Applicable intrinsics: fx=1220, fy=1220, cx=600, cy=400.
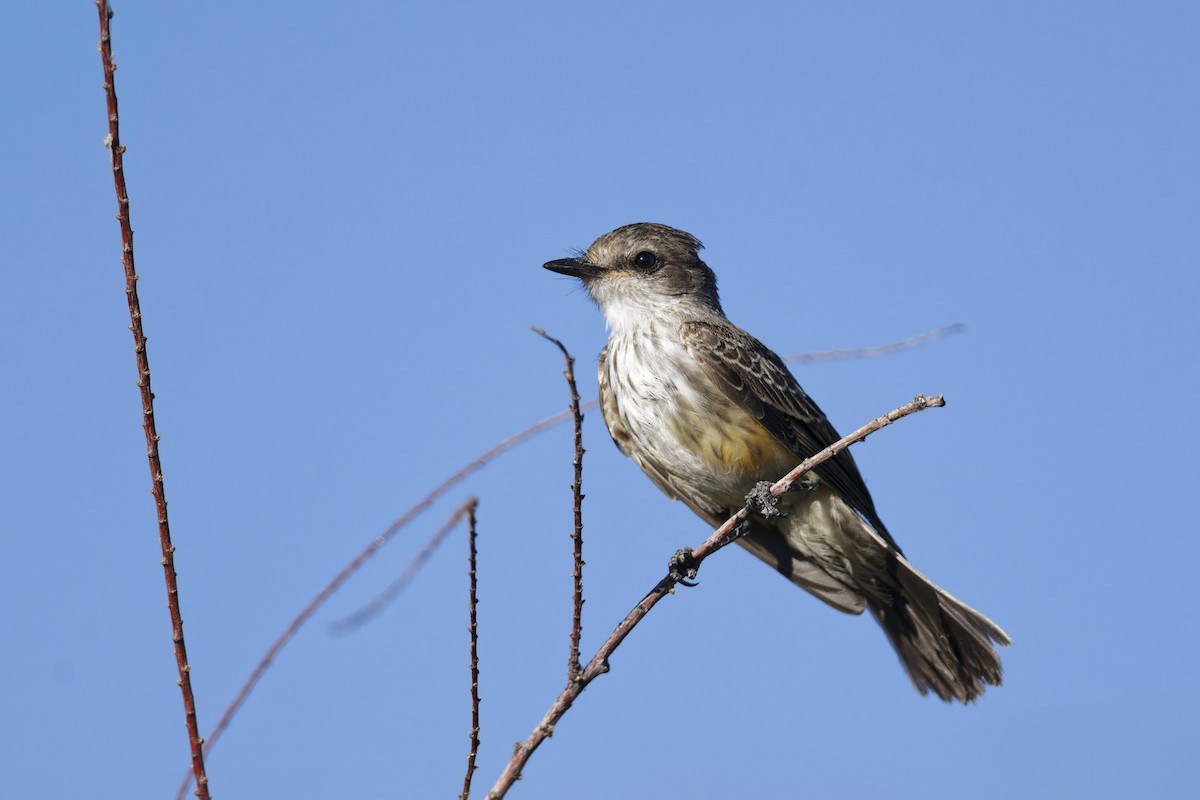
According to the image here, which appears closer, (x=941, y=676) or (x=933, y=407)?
(x=933, y=407)

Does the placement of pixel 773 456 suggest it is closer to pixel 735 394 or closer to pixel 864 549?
pixel 735 394

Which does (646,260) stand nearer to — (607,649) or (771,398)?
(771,398)

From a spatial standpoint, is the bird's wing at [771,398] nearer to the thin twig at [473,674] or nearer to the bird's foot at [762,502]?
the bird's foot at [762,502]

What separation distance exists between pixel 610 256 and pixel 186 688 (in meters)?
5.88

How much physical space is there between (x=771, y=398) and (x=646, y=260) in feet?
5.04

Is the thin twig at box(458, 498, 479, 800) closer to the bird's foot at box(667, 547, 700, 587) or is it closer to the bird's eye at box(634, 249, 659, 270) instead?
the bird's foot at box(667, 547, 700, 587)

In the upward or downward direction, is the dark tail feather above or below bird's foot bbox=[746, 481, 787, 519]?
below

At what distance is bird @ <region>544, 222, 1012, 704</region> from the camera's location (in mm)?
7219

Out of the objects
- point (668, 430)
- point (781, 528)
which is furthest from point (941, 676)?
point (668, 430)

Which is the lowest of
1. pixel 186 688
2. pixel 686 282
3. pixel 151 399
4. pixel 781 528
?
pixel 186 688

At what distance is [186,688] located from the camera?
310 centimetres

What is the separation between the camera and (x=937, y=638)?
24.9 feet

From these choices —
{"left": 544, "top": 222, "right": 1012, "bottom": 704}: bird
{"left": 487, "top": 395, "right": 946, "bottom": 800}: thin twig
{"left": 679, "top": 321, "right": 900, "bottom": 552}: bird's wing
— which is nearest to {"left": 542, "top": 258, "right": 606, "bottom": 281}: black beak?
{"left": 544, "top": 222, "right": 1012, "bottom": 704}: bird

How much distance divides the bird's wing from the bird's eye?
83 cm
